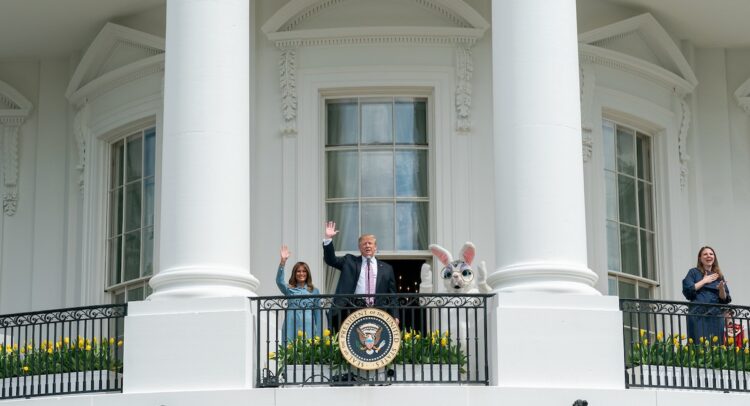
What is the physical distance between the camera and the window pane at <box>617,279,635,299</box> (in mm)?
26812

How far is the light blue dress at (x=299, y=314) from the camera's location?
21.0 metres

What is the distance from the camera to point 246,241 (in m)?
21.2

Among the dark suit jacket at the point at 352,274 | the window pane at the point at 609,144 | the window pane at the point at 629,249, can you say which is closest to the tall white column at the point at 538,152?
the dark suit jacket at the point at 352,274

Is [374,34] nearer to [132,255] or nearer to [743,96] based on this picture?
[132,255]

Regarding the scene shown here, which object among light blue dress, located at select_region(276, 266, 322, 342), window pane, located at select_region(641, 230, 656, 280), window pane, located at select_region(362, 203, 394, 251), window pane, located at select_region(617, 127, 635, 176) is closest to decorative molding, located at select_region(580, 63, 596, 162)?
window pane, located at select_region(617, 127, 635, 176)

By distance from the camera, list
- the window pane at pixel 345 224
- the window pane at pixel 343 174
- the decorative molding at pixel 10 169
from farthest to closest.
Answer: the decorative molding at pixel 10 169
the window pane at pixel 343 174
the window pane at pixel 345 224

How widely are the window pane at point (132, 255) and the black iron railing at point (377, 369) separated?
6.01 m

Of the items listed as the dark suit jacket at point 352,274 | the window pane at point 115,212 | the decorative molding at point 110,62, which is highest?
the decorative molding at point 110,62

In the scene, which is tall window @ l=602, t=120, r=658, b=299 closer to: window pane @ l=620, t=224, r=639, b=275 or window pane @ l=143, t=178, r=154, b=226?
window pane @ l=620, t=224, r=639, b=275

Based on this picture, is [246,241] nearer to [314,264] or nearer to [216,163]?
[216,163]

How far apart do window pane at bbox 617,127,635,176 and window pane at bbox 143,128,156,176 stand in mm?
6733

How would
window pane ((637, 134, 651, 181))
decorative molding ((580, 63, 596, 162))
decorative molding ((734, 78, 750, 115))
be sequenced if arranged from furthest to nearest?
decorative molding ((734, 78, 750, 115))
window pane ((637, 134, 651, 181))
decorative molding ((580, 63, 596, 162))

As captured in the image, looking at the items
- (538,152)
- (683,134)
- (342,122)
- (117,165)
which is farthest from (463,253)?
(117,165)

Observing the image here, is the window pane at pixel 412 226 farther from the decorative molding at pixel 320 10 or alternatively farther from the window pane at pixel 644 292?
the window pane at pixel 644 292
